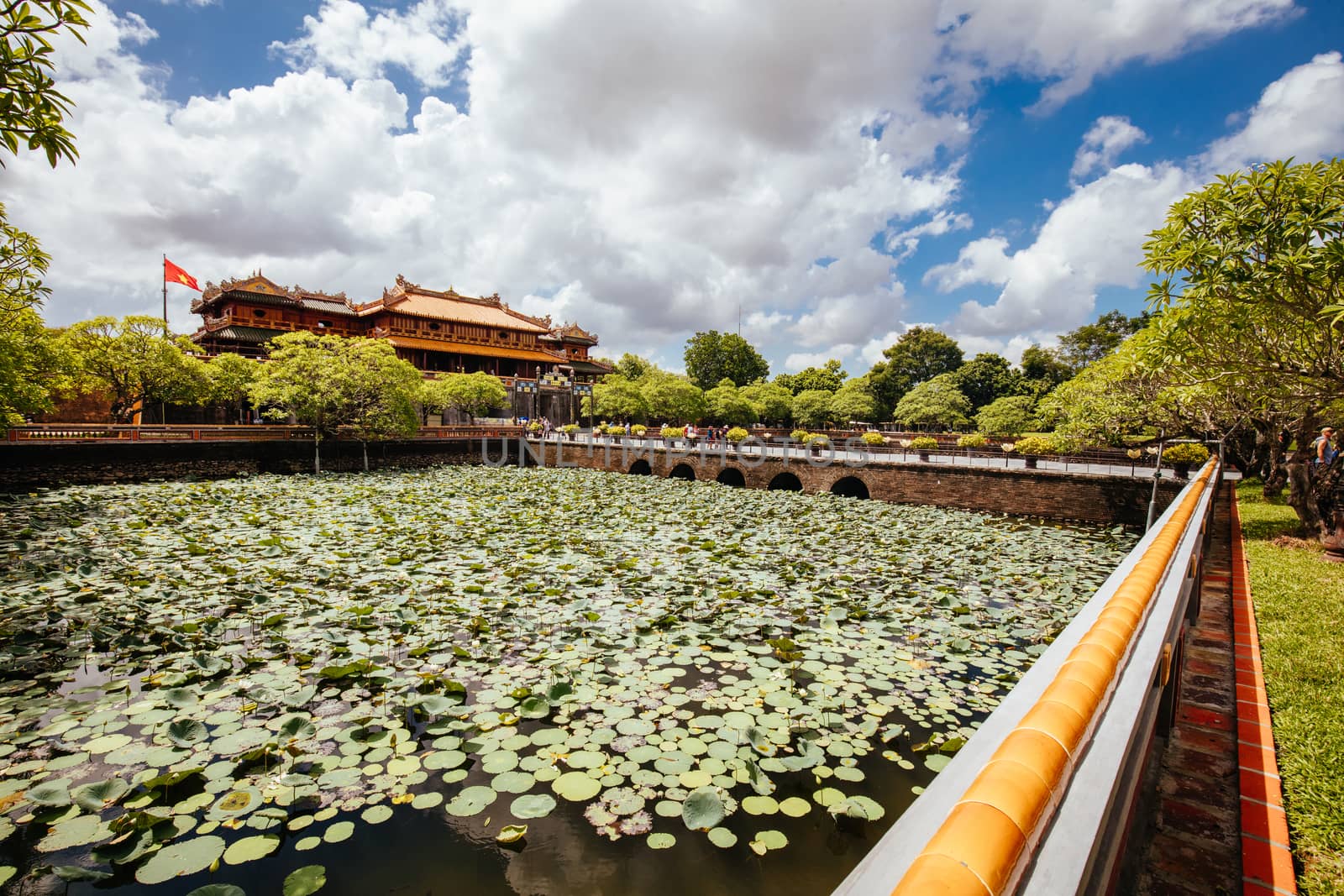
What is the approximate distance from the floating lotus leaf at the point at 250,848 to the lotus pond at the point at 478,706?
0.06 feet

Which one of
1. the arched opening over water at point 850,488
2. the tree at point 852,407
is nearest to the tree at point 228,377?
the arched opening over water at point 850,488

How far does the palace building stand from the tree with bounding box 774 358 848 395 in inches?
1052

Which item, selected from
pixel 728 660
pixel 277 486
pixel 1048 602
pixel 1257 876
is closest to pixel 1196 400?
pixel 1048 602

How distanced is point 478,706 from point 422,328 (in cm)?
3777

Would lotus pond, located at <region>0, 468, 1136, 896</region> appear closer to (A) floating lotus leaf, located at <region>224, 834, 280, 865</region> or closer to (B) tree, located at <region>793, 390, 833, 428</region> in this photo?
(A) floating lotus leaf, located at <region>224, 834, 280, 865</region>

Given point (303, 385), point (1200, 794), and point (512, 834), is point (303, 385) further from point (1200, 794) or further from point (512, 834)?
point (1200, 794)

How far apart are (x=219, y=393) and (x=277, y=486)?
11.6 meters

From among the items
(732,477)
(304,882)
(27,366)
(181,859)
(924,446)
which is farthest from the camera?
(732,477)

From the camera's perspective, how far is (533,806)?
336cm

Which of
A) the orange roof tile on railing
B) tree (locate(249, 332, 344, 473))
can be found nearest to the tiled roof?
tree (locate(249, 332, 344, 473))

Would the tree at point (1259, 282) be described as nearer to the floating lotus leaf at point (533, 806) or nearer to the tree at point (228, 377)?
the floating lotus leaf at point (533, 806)

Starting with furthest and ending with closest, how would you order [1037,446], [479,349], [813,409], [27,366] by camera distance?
[813,409] < [479,349] < [1037,446] < [27,366]

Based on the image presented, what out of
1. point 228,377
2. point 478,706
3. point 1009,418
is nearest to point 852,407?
point 1009,418

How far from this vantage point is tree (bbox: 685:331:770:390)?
191 ft
